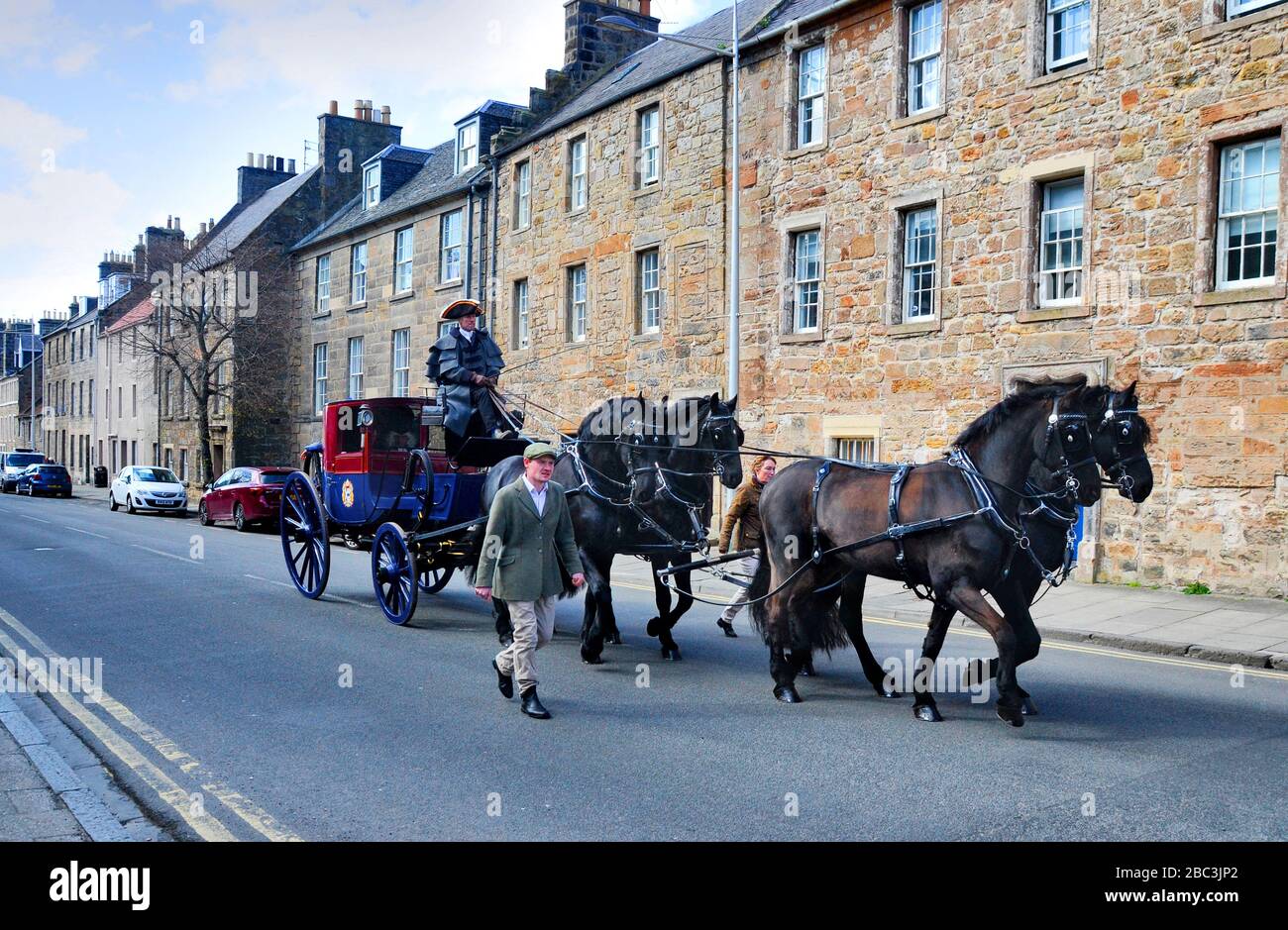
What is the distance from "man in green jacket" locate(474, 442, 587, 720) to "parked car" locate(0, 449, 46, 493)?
1838 inches

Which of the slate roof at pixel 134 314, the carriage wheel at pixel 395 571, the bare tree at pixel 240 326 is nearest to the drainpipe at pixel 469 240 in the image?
the bare tree at pixel 240 326

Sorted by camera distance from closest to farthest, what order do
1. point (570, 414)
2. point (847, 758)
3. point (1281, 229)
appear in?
1. point (847, 758)
2. point (1281, 229)
3. point (570, 414)

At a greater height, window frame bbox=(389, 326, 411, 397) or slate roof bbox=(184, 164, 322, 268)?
slate roof bbox=(184, 164, 322, 268)

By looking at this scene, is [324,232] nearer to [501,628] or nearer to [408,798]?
[501,628]

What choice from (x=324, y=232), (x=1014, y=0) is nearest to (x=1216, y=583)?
(x=1014, y=0)

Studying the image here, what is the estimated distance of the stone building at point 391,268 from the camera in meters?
30.2

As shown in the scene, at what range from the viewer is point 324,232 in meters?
37.7

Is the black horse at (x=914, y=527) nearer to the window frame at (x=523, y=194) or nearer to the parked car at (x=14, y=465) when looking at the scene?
the window frame at (x=523, y=194)

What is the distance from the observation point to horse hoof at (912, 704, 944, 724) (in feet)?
23.1

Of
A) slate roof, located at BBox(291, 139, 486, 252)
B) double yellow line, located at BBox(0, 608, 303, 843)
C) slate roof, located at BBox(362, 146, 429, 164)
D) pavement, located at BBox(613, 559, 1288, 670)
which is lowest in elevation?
pavement, located at BBox(613, 559, 1288, 670)

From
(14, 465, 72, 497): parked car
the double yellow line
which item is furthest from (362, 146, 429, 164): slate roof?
the double yellow line

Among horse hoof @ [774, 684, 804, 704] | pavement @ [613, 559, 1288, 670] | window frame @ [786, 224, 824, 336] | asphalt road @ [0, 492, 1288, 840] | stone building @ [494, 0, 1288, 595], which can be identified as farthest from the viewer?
window frame @ [786, 224, 824, 336]

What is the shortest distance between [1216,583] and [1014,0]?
29.6ft

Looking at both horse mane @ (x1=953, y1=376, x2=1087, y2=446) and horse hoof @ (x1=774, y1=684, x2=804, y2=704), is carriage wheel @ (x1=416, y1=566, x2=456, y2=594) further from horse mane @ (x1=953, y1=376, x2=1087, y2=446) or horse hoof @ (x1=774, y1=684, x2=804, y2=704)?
horse mane @ (x1=953, y1=376, x2=1087, y2=446)
